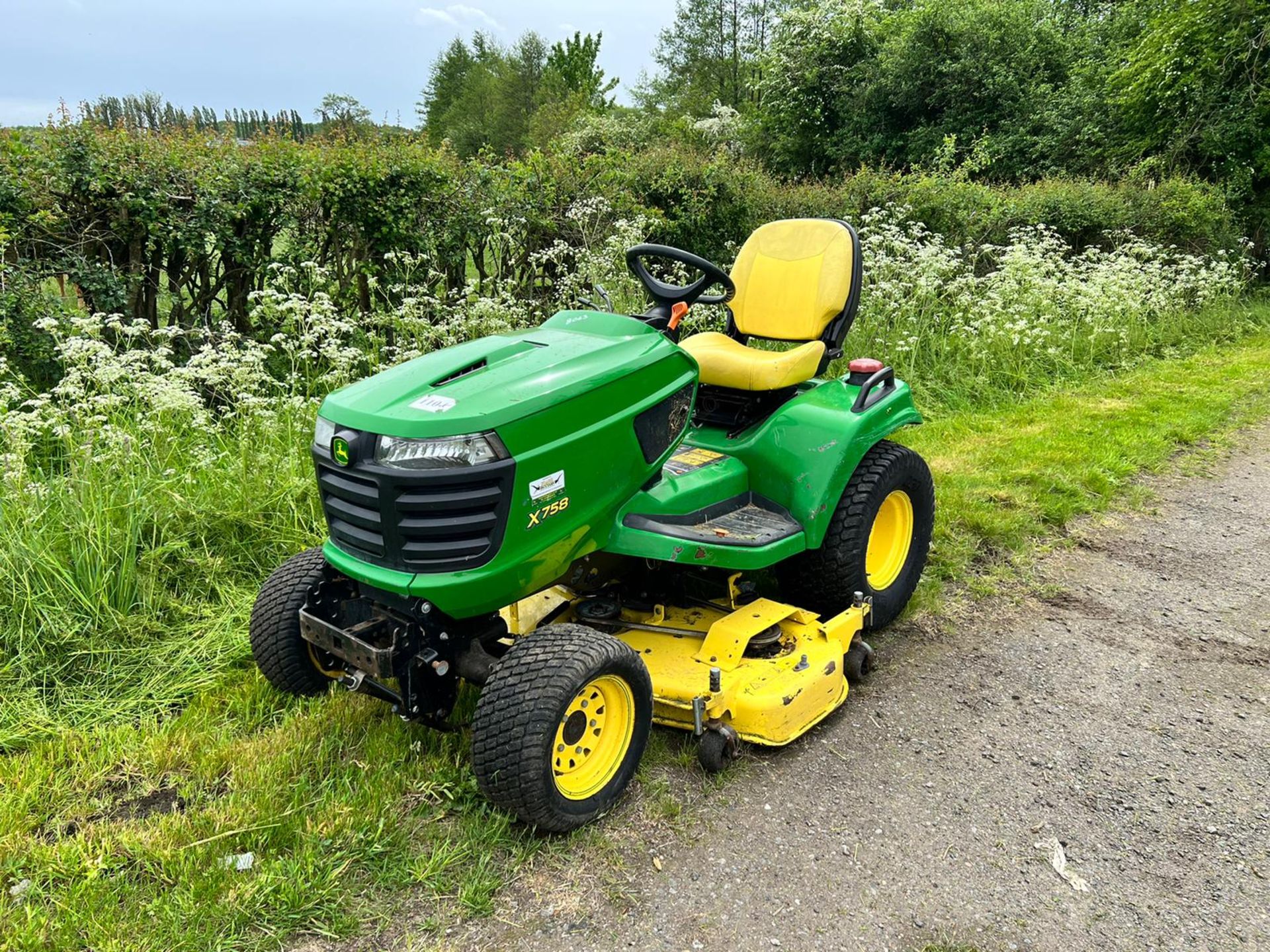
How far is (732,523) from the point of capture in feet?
10.0

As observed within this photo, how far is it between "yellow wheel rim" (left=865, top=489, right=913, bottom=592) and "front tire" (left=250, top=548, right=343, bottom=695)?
2209 millimetres

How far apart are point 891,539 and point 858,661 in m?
0.82

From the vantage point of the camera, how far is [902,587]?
3674 millimetres

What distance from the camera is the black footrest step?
2.79 metres

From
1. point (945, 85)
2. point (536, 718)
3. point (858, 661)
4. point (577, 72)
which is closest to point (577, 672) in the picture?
point (536, 718)

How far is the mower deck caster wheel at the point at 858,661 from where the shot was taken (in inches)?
123

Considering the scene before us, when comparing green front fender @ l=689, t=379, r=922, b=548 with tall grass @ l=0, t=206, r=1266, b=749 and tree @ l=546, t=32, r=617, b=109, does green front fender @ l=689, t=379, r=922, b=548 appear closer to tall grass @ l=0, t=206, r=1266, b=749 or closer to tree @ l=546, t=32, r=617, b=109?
tall grass @ l=0, t=206, r=1266, b=749

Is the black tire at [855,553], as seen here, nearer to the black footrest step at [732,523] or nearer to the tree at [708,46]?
the black footrest step at [732,523]

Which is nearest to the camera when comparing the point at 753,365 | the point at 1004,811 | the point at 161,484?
the point at 1004,811

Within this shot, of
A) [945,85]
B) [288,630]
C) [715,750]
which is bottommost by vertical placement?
[715,750]

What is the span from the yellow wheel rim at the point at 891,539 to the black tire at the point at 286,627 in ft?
7.27

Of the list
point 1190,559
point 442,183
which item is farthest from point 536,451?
point 442,183

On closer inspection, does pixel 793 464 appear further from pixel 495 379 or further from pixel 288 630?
pixel 288 630

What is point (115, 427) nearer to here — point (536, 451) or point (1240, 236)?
point (536, 451)
